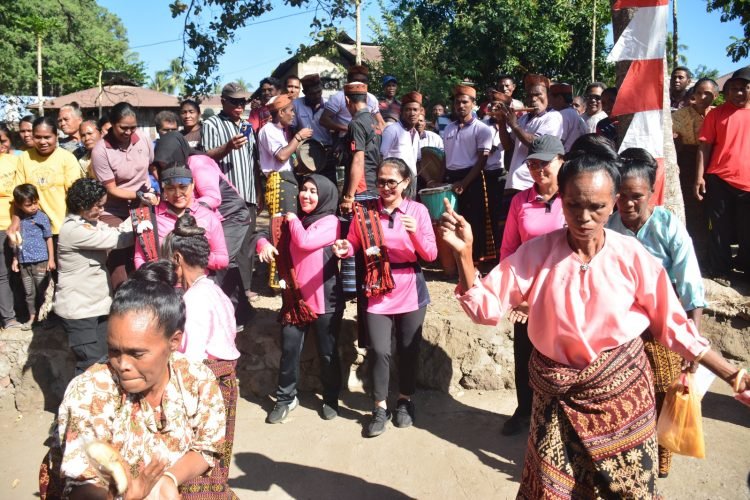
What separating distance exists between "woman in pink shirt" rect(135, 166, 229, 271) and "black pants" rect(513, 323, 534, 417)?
224cm

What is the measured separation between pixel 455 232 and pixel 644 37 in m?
3.00

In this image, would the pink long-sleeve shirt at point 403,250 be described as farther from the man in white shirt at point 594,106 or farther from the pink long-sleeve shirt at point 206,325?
the man in white shirt at point 594,106

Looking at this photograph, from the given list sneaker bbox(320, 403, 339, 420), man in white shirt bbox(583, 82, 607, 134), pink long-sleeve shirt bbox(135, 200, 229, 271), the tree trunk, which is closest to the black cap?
the tree trunk

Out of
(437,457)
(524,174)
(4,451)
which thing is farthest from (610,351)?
(4,451)

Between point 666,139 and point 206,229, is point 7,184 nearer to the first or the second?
point 206,229

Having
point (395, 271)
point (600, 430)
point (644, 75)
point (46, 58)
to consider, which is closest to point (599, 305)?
point (600, 430)

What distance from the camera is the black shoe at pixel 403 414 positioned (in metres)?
4.75

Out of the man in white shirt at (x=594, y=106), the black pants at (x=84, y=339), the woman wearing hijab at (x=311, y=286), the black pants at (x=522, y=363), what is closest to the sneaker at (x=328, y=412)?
the woman wearing hijab at (x=311, y=286)

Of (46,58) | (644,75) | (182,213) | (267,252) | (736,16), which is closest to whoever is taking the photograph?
(267,252)

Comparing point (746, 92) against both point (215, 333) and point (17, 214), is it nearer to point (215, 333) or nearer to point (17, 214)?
point (215, 333)

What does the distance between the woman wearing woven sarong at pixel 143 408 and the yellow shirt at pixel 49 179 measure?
388 cm

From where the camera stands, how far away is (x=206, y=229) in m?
4.53

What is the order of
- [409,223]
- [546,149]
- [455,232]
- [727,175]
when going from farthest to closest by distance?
[727,175] < [409,223] < [546,149] < [455,232]

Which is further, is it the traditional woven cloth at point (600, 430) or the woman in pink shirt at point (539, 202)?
the woman in pink shirt at point (539, 202)
